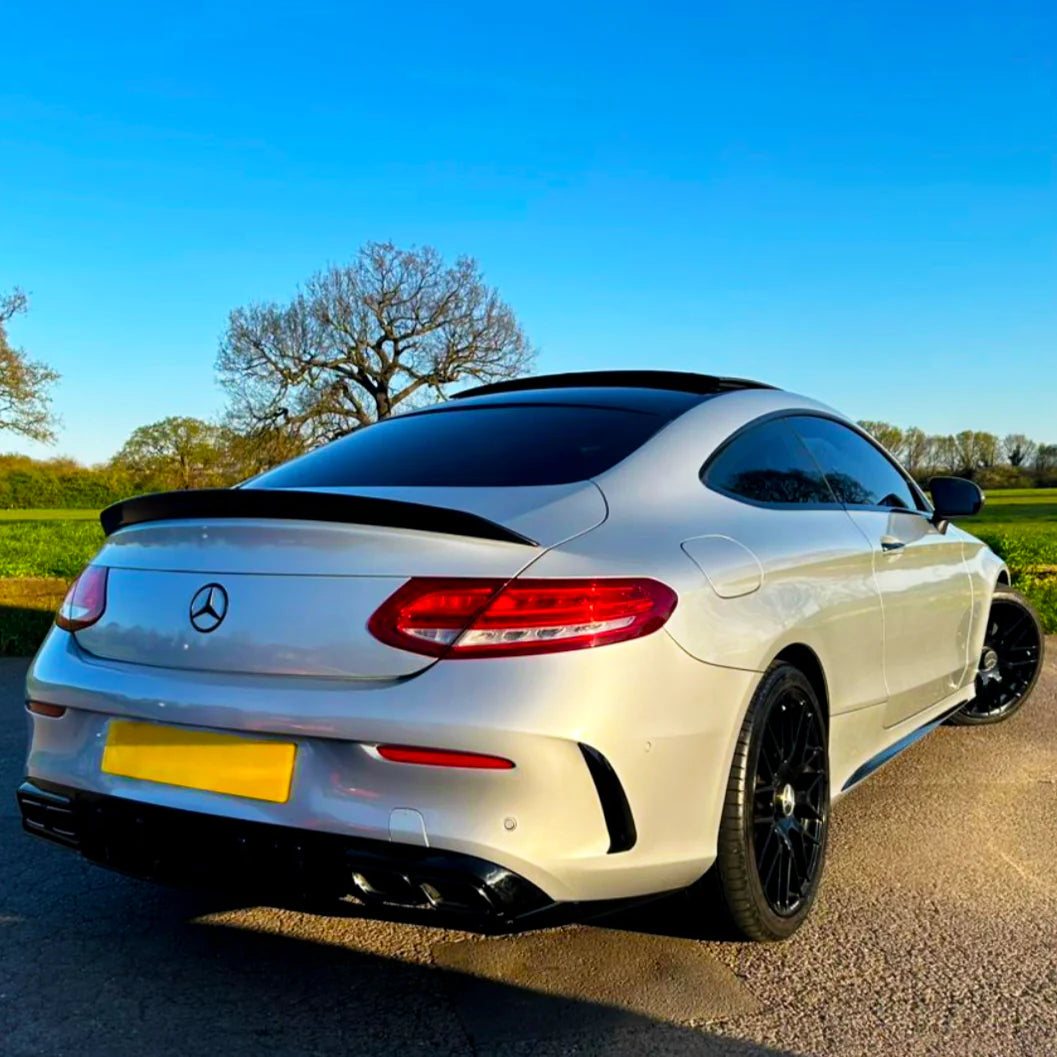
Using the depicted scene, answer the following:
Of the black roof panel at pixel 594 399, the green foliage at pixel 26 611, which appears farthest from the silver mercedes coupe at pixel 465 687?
the green foliage at pixel 26 611

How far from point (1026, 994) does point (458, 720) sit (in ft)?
5.05

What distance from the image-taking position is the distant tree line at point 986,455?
2424 inches

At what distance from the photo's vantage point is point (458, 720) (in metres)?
2.05

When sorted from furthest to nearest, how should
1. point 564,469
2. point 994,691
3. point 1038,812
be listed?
point 994,691, point 1038,812, point 564,469

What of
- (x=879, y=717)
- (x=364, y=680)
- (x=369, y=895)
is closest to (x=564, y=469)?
(x=364, y=680)

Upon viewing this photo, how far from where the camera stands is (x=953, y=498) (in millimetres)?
4305

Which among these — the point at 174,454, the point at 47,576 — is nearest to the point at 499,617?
the point at 47,576

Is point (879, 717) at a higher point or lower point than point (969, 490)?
lower

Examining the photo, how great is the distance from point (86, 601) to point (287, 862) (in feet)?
2.94

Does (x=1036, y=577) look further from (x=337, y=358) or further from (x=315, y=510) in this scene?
(x=337, y=358)

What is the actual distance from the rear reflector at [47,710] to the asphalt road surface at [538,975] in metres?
0.64

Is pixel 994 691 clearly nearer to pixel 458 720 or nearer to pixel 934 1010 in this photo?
pixel 934 1010

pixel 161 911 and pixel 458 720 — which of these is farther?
pixel 161 911

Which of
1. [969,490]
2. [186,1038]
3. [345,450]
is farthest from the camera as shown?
[969,490]
